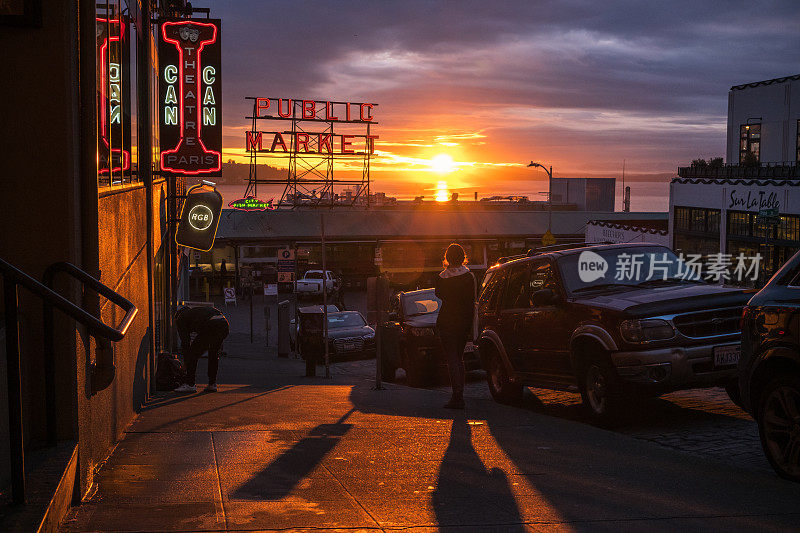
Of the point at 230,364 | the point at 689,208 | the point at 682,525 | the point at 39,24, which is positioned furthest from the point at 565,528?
the point at 689,208

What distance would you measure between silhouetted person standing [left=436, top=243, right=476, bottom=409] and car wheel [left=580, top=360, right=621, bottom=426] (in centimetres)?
140

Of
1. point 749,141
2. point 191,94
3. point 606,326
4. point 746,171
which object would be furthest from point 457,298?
point 749,141

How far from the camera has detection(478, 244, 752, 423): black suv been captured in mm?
8711

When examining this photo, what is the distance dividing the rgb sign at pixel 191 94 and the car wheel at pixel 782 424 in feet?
39.7

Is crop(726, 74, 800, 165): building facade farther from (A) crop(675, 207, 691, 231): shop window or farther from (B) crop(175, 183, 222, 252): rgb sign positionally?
(B) crop(175, 183, 222, 252): rgb sign

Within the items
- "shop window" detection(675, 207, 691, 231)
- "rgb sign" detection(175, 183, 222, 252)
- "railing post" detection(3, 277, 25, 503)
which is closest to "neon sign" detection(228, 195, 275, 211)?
"shop window" detection(675, 207, 691, 231)

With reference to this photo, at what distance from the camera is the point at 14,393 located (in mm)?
3914

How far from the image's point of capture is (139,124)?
1215 centimetres

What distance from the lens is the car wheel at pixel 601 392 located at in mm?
8906

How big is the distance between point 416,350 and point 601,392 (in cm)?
648

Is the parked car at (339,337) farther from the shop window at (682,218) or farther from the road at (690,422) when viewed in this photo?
the shop window at (682,218)

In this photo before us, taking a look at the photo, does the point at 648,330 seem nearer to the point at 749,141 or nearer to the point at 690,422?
the point at 690,422

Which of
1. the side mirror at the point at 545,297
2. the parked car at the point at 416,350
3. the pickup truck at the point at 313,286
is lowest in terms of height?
the pickup truck at the point at 313,286

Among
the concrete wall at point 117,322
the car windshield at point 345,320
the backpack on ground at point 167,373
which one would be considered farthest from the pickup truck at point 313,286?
the concrete wall at point 117,322
